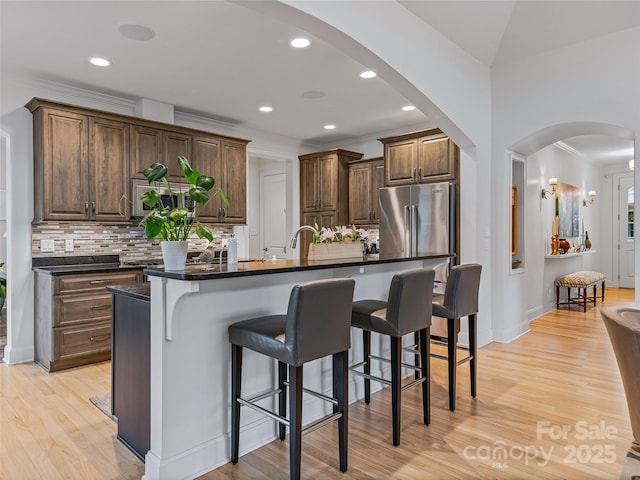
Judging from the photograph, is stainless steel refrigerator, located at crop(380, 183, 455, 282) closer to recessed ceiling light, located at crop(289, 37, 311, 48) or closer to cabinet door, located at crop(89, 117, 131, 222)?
recessed ceiling light, located at crop(289, 37, 311, 48)

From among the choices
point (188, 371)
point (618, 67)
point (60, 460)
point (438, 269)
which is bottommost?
point (60, 460)

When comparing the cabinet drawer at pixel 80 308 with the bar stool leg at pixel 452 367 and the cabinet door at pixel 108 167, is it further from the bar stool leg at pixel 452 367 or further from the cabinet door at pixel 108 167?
the bar stool leg at pixel 452 367

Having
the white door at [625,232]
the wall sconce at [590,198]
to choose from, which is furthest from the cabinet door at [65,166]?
the white door at [625,232]

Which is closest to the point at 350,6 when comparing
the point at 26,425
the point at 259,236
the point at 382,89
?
the point at 382,89

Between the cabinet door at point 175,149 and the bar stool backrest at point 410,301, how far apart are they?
10.7ft

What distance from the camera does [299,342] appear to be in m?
1.90

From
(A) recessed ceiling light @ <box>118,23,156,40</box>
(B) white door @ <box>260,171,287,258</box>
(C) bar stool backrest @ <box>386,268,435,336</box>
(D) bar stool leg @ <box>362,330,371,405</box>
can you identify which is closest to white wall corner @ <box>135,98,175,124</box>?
(A) recessed ceiling light @ <box>118,23,156,40</box>

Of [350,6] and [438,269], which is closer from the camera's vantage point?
[350,6]

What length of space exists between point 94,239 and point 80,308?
3.10 ft

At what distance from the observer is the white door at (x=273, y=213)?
26.4 ft

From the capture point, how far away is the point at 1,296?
4934 millimetres

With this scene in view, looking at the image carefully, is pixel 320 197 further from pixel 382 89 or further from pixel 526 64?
pixel 526 64

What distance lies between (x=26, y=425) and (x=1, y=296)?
→ 9.65ft

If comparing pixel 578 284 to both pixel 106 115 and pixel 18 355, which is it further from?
pixel 18 355
